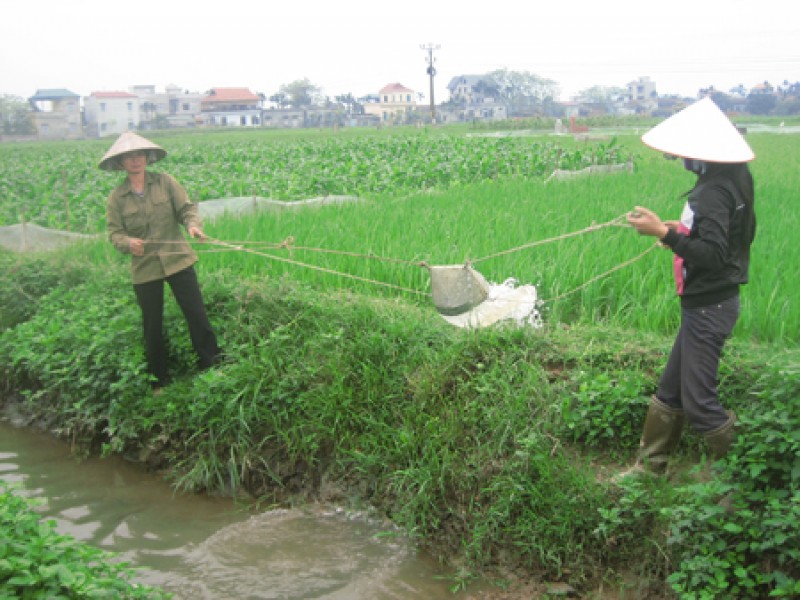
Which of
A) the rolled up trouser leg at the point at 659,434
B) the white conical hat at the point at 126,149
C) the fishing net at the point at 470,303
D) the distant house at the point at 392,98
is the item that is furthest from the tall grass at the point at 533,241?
the distant house at the point at 392,98

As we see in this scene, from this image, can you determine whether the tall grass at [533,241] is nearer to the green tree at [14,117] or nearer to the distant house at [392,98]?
the green tree at [14,117]

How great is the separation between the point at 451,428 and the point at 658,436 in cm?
105

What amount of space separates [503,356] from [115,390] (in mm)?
2697

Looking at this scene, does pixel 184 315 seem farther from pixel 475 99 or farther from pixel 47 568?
pixel 475 99

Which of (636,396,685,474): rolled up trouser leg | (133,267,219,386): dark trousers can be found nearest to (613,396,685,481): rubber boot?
(636,396,685,474): rolled up trouser leg

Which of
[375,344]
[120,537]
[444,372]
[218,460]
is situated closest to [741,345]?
[444,372]

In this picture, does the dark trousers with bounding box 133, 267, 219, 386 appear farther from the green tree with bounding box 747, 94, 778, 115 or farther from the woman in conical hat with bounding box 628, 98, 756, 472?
the green tree with bounding box 747, 94, 778, 115

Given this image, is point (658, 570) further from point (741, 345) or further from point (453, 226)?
point (453, 226)

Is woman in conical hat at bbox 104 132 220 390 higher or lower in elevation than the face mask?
lower

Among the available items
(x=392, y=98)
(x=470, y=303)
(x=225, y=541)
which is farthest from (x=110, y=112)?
(x=225, y=541)

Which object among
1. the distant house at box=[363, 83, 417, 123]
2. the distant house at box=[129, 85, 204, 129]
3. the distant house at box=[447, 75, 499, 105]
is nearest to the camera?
the distant house at box=[129, 85, 204, 129]

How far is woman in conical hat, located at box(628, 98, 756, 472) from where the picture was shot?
3.02m

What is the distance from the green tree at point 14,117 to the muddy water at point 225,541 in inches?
1647

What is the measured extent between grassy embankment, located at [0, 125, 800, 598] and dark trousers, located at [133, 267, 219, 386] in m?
0.14
